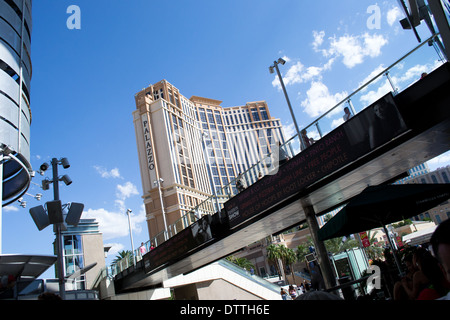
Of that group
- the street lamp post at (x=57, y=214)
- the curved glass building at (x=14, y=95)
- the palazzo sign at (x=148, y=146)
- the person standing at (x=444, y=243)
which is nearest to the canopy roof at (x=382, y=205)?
the person standing at (x=444, y=243)

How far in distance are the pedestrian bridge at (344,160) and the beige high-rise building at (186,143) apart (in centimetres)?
3560

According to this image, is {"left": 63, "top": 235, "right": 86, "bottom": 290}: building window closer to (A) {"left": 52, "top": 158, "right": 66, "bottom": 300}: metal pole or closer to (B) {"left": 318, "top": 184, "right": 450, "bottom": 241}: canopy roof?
(A) {"left": 52, "top": 158, "right": 66, "bottom": 300}: metal pole

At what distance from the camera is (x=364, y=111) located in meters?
9.64

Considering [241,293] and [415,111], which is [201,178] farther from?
[415,111]

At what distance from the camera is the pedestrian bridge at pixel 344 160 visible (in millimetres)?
8820

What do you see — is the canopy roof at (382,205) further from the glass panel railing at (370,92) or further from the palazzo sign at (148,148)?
the palazzo sign at (148,148)

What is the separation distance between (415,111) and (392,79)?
1.17 meters

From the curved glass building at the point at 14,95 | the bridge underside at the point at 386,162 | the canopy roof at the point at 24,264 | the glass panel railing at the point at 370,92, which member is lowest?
the canopy roof at the point at 24,264

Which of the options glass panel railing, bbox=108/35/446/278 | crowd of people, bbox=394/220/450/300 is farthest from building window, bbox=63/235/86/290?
crowd of people, bbox=394/220/450/300

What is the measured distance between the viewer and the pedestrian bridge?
8820 millimetres

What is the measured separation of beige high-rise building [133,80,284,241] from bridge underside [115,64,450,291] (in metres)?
35.6

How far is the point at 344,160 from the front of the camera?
10.1m
